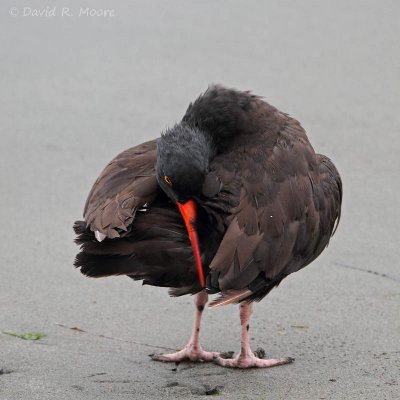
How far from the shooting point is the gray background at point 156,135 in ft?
16.4

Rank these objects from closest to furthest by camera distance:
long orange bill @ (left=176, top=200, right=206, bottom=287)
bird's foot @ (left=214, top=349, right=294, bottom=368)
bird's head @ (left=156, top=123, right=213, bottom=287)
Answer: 1. long orange bill @ (left=176, top=200, right=206, bottom=287)
2. bird's head @ (left=156, top=123, right=213, bottom=287)
3. bird's foot @ (left=214, top=349, right=294, bottom=368)

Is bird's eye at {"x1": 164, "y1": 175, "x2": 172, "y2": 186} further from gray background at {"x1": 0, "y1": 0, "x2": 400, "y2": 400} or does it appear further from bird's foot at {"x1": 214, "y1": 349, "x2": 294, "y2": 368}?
bird's foot at {"x1": 214, "y1": 349, "x2": 294, "y2": 368}

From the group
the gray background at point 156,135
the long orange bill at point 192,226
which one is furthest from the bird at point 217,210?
the gray background at point 156,135

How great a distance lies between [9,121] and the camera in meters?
8.89

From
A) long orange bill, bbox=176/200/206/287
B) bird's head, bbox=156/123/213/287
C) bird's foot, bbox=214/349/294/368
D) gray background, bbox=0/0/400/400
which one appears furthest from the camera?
bird's foot, bbox=214/349/294/368

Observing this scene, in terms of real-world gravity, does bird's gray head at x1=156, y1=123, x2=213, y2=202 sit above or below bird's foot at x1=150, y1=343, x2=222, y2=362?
above

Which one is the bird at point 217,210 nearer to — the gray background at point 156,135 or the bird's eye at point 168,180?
the bird's eye at point 168,180

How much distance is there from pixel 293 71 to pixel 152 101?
1.61 meters

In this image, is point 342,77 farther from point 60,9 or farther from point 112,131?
point 60,9

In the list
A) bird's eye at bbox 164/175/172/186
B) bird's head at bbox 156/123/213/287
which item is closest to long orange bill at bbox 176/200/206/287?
bird's head at bbox 156/123/213/287

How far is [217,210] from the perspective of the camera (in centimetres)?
469

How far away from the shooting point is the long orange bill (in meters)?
4.42

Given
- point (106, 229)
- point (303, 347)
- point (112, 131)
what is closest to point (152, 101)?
point (112, 131)

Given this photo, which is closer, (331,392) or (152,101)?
(331,392)
